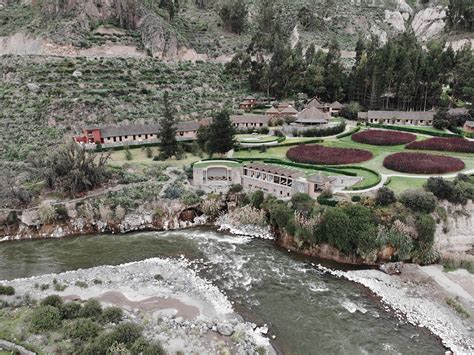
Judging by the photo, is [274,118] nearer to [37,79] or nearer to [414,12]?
[37,79]

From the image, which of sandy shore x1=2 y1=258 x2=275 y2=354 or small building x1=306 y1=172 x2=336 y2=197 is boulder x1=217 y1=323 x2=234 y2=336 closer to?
sandy shore x1=2 y1=258 x2=275 y2=354

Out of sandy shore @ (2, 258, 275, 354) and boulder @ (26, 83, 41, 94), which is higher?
boulder @ (26, 83, 41, 94)

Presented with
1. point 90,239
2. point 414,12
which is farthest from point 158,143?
point 414,12

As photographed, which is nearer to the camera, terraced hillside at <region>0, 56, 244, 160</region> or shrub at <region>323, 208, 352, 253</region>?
shrub at <region>323, 208, 352, 253</region>

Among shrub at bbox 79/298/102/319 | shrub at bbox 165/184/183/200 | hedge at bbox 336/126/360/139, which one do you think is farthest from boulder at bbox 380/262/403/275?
hedge at bbox 336/126/360/139

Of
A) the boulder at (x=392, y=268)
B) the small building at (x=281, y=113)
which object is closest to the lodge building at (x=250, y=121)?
the small building at (x=281, y=113)

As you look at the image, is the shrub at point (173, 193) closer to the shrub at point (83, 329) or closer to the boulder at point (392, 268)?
the shrub at point (83, 329)
